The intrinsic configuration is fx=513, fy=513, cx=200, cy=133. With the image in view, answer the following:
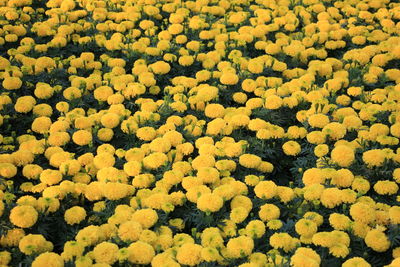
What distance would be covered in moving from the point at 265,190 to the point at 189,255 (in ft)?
2.97

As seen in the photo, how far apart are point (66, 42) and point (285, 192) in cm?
340

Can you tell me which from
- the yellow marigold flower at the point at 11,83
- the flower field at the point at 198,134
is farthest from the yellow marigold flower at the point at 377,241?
the yellow marigold flower at the point at 11,83

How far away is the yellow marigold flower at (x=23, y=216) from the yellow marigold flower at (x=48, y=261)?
0.40 meters

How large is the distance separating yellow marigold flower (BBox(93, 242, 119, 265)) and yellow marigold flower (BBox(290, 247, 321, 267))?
1096 millimetres

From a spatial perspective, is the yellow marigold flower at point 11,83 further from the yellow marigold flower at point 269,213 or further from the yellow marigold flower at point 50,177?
the yellow marigold flower at point 269,213

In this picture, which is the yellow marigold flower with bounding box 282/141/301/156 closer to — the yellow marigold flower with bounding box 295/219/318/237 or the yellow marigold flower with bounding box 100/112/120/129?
the yellow marigold flower with bounding box 295/219/318/237

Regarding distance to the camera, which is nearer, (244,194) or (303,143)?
(244,194)

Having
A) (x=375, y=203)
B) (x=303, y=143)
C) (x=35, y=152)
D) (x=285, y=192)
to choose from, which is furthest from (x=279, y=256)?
(x=35, y=152)

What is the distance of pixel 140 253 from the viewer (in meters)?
3.19

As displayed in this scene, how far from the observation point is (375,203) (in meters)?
3.87

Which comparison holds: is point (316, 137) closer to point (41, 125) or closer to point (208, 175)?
point (208, 175)

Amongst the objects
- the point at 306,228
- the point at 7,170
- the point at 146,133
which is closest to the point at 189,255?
the point at 306,228

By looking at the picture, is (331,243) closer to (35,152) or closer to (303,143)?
(303,143)

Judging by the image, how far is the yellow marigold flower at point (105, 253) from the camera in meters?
3.17
